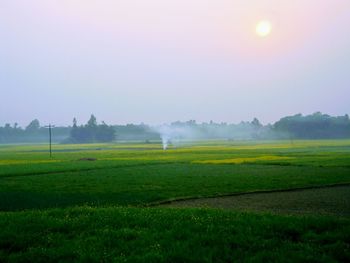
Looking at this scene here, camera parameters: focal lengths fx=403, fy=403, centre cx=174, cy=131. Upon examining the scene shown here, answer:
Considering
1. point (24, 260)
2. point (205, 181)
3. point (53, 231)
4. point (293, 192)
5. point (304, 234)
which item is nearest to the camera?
point (24, 260)

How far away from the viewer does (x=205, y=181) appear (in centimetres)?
3186

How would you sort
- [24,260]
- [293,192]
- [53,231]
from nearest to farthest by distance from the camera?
[24,260] → [53,231] → [293,192]

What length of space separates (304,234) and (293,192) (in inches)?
570

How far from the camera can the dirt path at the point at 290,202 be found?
1864 centimetres

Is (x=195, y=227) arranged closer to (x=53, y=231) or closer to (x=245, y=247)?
(x=245, y=247)

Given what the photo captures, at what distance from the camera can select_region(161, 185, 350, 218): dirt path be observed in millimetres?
18641

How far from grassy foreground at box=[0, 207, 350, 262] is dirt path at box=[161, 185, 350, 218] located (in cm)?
490

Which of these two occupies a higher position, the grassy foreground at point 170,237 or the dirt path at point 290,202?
the grassy foreground at point 170,237

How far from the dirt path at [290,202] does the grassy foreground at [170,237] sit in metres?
4.90

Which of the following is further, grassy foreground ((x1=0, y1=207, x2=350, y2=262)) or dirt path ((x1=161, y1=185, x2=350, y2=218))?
dirt path ((x1=161, y1=185, x2=350, y2=218))

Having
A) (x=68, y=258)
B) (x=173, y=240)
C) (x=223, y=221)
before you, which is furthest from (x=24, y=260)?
(x=223, y=221)

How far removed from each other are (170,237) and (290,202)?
459 inches

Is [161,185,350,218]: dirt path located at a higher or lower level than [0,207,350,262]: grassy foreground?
lower

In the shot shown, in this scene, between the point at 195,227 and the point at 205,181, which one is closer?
the point at 195,227
